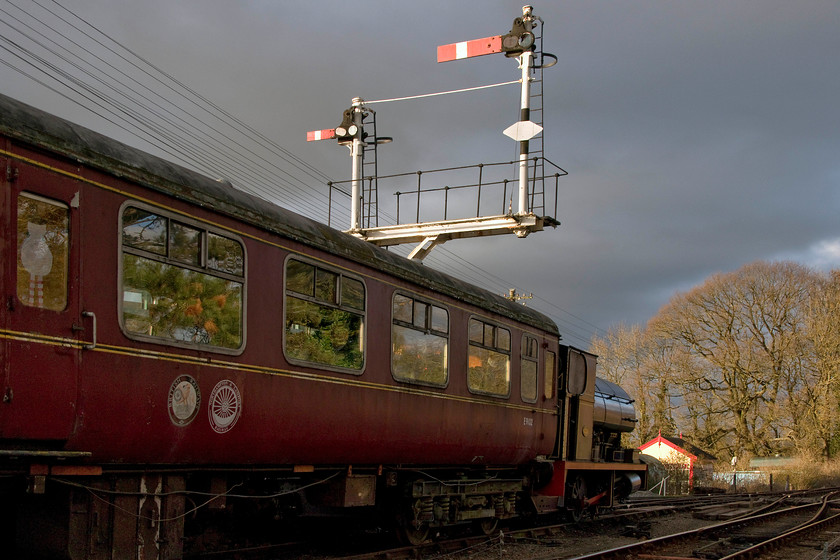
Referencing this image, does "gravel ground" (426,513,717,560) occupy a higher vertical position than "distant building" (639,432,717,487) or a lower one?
higher

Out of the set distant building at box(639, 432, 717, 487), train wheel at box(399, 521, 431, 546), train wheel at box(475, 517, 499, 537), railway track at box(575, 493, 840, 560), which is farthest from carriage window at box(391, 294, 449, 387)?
distant building at box(639, 432, 717, 487)

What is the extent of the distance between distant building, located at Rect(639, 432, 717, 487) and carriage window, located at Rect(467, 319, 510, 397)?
22.2 m

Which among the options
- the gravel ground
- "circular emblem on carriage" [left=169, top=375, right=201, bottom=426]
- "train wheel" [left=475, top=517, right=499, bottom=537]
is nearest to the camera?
"circular emblem on carriage" [left=169, top=375, right=201, bottom=426]

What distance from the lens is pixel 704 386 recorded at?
42.8 meters

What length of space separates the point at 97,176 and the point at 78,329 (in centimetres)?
108

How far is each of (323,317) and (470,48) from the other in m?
8.81

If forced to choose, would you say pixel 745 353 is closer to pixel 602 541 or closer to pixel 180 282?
pixel 602 541

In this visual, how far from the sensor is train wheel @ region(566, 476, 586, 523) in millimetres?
14672

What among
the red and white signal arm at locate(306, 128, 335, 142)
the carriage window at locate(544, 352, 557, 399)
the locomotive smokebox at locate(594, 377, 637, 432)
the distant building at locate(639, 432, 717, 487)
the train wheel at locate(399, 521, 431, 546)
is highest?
the red and white signal arm at locate(306, 128, 335, 142)

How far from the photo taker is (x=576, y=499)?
14.8 metres

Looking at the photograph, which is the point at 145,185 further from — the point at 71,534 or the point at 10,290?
the point at 71,534

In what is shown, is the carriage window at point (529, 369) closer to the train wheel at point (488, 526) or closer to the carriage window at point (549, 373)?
the carriage window at point (549, 373)

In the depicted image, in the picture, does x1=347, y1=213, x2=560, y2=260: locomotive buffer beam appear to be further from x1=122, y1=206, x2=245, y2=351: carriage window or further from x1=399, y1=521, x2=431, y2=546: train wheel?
x1=122, y1=206, x2=245, y2=351: carriage window

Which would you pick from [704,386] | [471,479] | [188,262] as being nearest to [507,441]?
[471,479]
